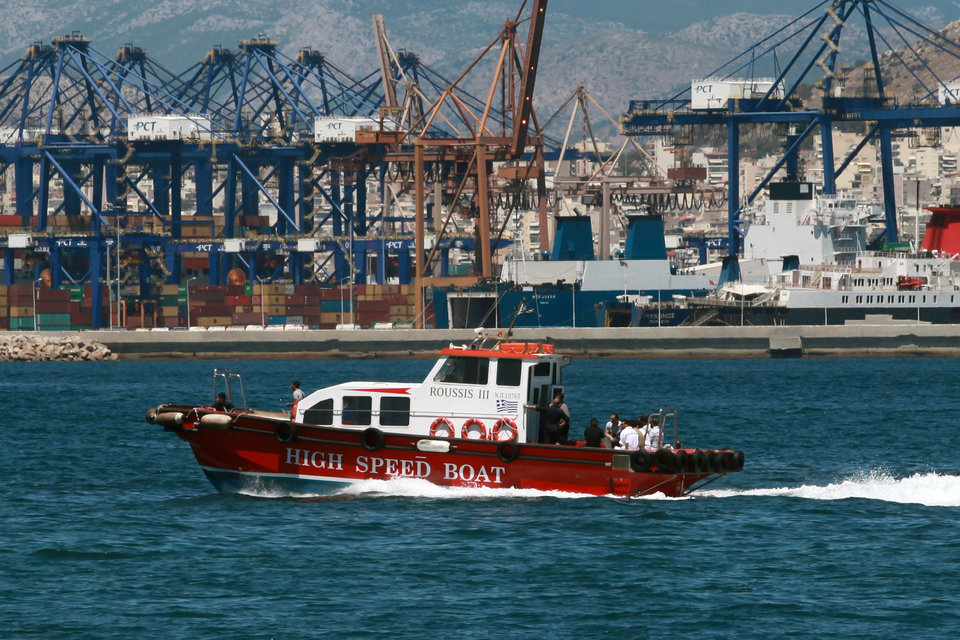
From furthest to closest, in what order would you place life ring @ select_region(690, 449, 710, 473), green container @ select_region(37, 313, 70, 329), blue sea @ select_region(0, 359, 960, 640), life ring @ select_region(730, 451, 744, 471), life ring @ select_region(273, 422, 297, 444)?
green container @ select_region(37, 313, 70, 329), life ring @ select_region(273, 422, 297, 444), life ring @ select_region(690, 449, 710, 473), life ring @ select_region(730, 451, 744, 471), blue sea @ select_region(0, 359, 960, 640)

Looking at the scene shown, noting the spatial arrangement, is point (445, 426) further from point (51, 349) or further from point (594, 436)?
point (51, 349)

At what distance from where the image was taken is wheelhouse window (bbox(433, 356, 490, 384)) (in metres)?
30.5

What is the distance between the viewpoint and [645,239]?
116562 mm

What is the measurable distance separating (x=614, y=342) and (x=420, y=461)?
6450 cm

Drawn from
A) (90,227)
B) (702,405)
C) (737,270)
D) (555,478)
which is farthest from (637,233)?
(555,478)

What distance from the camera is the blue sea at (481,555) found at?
22484 millimetres

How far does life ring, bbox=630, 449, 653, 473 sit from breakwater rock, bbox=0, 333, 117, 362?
240ft

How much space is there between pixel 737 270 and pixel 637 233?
915 cm

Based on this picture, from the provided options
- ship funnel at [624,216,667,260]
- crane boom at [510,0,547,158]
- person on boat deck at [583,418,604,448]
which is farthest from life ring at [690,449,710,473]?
ship funnel at [624,216,667,260]

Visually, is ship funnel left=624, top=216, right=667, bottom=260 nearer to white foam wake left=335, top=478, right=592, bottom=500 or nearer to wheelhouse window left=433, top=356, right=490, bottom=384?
wheelhouse window left=433, top=356, right=490, bottom=384

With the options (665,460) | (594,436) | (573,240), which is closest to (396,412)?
(594,436)

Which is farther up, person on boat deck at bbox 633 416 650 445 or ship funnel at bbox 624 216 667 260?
ship funnel at bbox 624 216 667 260

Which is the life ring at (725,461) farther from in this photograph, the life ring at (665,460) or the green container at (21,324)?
the green container at (21,324)

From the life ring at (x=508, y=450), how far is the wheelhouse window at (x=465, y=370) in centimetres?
141
